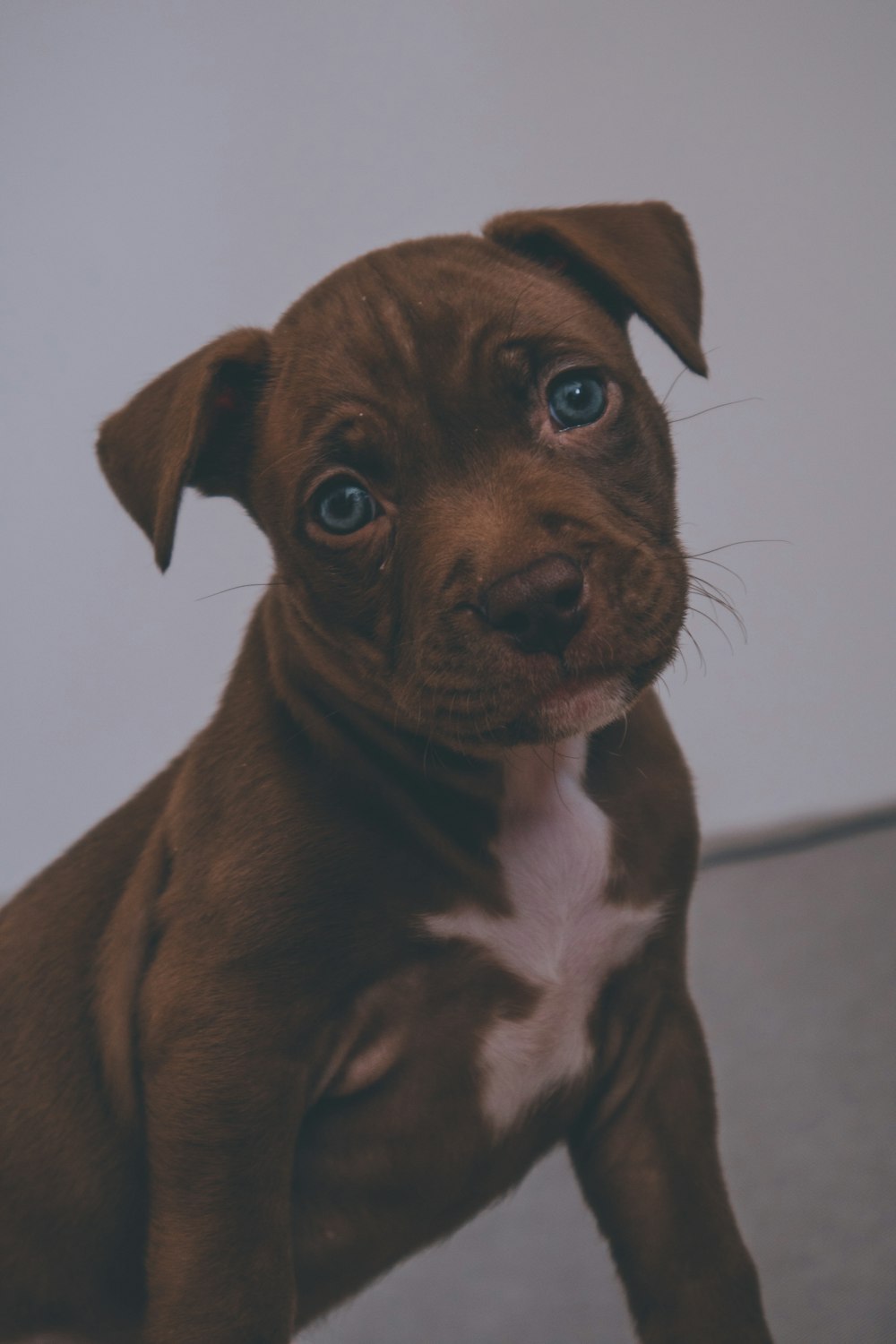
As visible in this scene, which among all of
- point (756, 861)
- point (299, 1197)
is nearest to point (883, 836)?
point (756, 861)

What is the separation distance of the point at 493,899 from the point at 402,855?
175 millimetres

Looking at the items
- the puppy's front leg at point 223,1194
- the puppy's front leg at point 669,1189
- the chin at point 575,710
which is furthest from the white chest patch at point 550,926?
the puppy's front leg at point 223,1194

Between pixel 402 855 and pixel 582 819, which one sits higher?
pixel 402 855

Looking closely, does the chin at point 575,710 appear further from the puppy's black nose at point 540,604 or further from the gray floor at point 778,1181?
the gray floor at point 778,1181

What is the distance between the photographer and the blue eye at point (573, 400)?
2057 mm

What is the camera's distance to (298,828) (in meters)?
2.03

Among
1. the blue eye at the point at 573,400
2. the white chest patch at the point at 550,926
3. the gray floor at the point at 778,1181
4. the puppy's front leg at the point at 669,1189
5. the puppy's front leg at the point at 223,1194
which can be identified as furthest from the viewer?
the gray floor at the point at 778,1181

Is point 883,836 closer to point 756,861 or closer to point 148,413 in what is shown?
point 756,861

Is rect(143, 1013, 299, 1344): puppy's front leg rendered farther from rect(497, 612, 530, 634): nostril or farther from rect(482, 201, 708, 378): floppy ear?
rect(482, 201, 708, 378): floppy ear

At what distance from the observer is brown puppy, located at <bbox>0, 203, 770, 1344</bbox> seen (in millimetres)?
1943

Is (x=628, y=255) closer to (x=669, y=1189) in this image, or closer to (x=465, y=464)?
(x=465, y=464)

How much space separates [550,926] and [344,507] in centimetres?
70

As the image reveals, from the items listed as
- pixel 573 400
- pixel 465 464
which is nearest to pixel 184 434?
pixel 465 464

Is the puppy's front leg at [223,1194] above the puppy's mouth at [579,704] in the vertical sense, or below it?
below
